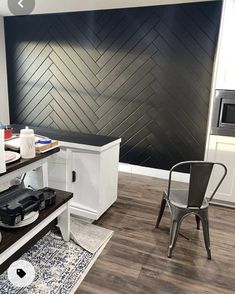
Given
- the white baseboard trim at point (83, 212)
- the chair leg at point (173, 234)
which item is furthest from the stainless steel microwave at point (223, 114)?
the white baseboard trim at point (83, 212)

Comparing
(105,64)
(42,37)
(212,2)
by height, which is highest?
(212,2)

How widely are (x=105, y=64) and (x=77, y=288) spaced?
9.92ft

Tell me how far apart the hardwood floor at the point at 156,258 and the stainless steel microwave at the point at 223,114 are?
0.94 m

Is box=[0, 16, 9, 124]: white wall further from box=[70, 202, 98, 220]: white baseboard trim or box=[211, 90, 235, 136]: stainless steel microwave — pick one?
box=[211, 90, 235, 136]: stainless steel microwave

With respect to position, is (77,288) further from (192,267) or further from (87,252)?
(192,267)

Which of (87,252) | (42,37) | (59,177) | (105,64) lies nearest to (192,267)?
(87,252)

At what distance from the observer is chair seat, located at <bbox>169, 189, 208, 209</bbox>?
2.03m

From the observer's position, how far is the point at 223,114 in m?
2.74

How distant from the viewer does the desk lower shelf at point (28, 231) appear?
1475 mm

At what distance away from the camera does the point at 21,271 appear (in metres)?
1.85

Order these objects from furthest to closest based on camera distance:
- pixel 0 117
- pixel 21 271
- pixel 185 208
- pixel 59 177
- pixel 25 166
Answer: pixel 0 117 → pixel 59 177 → pixel 185 208 → pixel 21 271 → pixel 25 166

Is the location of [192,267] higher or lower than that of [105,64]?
lower

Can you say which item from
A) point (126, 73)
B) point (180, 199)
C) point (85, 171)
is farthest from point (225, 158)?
point (126, 73)

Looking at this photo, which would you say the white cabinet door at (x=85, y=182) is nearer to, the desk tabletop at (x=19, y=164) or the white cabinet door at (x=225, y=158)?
the desk tabletop at (x=19, y=164)
